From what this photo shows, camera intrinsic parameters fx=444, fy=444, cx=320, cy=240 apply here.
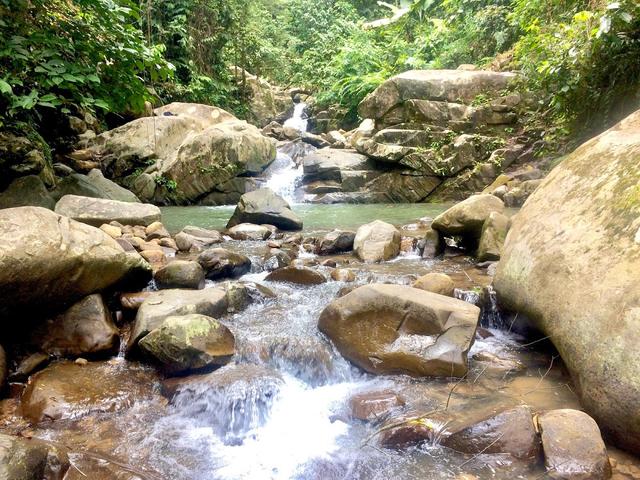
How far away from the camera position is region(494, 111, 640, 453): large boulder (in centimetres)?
230

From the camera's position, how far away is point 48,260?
3211 mm

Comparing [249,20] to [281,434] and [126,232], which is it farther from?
[281,434]

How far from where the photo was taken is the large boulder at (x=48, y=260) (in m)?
3.04

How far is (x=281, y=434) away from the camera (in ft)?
9.23

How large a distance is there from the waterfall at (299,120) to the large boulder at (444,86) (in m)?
6.46

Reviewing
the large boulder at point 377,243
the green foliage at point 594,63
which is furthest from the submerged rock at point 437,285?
the green foliage at point 594,63

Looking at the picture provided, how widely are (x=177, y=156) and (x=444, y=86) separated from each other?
24.0 feet

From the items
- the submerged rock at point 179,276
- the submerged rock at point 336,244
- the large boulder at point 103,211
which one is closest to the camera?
the submerged rock at point 179,276

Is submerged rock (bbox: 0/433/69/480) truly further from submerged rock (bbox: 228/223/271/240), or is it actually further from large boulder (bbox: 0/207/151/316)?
submerged rock (bbox: 228/223/271/240)

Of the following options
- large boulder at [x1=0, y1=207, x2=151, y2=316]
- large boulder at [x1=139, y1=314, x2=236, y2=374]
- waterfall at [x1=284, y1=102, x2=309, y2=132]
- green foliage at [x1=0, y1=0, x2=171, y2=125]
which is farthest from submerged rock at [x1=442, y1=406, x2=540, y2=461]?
waterfall at [x1=284, y1=102, x2=309, y2=132]

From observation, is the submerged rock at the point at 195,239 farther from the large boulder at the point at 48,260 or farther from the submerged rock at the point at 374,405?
the submerged rock at the point at 374,405

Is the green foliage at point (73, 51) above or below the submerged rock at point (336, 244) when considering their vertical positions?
above

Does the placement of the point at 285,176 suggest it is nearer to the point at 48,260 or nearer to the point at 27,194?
the point at 27,194

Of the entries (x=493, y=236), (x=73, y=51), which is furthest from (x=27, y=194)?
(x=493, y=236)
